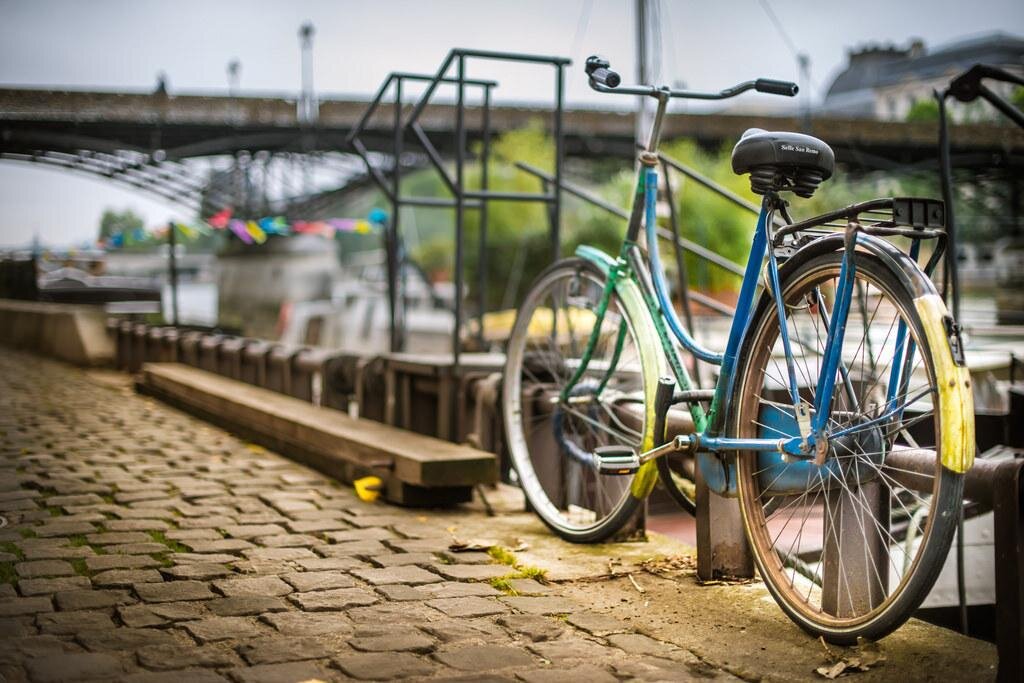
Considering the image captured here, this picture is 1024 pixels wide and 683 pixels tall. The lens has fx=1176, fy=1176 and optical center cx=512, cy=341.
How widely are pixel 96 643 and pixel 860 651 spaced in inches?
72.4

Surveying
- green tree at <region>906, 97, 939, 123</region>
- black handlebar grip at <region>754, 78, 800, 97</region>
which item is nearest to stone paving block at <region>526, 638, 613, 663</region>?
black handlebar grip at <region>754, 78, 800, 97</region>

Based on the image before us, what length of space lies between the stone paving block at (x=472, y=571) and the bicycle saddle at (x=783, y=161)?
144 centimetres

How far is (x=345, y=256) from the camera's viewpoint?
9750 centimetres

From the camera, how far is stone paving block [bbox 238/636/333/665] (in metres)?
2.74

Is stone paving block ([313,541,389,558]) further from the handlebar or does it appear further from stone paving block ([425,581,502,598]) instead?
the handlebar

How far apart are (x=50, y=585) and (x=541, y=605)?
55.9 inches

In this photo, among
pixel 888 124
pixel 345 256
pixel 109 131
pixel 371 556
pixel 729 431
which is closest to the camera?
pixel 729 431

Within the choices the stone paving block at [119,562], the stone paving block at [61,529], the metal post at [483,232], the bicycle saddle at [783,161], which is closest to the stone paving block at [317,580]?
the stone paving block at [119,562]

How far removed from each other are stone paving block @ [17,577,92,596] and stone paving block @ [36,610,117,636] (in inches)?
10.4

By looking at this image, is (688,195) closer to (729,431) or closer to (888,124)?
(888,124)

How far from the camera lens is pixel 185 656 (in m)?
2.74

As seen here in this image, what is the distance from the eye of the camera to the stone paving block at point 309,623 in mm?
2980

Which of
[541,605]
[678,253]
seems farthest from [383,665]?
[678,253]

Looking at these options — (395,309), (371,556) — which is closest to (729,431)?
(371,556)
